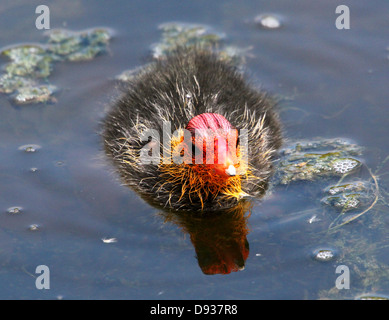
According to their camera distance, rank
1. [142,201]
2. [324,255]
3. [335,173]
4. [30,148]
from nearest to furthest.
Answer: [324,255] < [142,201] < [335,173] < [30,148]

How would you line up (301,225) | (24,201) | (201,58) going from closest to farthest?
1. (301,225)
2. (24,201)
3. (201,58)

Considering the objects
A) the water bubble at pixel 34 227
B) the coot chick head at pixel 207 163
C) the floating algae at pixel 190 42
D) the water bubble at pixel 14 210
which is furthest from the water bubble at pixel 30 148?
the coot chick head at pixel 207 163

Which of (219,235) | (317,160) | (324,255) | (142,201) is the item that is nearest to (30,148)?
(142,201)

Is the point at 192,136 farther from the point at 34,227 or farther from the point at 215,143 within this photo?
the point at 34,227

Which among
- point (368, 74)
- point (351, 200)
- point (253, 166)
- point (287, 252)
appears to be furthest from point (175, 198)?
point (368, 74)

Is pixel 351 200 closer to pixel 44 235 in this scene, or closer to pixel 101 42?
pixel 44 235
